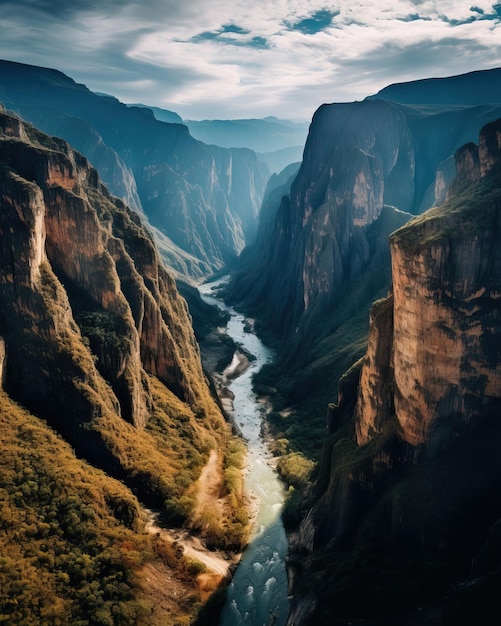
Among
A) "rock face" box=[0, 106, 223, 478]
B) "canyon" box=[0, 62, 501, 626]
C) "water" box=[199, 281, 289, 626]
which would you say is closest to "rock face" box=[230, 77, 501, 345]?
"canyon" box=[0, 62, 501, 626]

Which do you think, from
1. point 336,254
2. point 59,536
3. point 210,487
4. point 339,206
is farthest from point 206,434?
point 339,206

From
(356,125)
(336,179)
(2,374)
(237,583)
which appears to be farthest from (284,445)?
(356,125)

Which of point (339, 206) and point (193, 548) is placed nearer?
point (193, 548)

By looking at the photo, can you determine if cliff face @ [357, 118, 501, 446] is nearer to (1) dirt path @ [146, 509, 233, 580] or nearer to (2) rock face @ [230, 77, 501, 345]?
(1) dirt path @ [146, 509, 233, 580]

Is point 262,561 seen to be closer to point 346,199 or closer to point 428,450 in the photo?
point 428,450

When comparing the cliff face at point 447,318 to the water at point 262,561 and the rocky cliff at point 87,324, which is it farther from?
the rocky cliff at point 87,324
